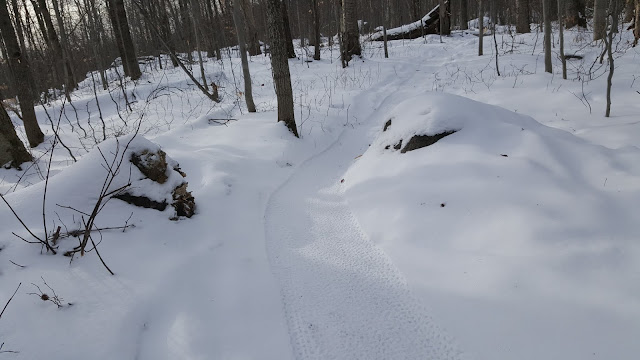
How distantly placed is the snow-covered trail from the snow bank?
6.3 inches

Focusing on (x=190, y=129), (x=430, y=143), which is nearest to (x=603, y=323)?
(x=430, y=143)

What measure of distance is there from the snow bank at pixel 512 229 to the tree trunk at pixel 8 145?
6125mm

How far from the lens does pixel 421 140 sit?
13.4ft

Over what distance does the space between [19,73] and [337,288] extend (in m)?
9.21

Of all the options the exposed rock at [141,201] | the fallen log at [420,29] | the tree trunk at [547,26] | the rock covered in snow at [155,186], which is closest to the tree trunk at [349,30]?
the fallen log at [420,29]

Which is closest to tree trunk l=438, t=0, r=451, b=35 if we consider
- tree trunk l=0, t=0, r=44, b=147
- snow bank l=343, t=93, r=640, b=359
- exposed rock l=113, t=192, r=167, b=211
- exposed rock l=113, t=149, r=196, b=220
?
snow bank l=343, t=93, r=640, b=359

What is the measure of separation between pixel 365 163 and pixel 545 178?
2.10 m

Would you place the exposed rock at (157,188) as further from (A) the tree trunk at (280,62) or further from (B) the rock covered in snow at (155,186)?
(A) the tree trunk at (280,62)

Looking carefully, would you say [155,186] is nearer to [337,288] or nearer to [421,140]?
[337,288]

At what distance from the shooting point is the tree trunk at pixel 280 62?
18.0 feet

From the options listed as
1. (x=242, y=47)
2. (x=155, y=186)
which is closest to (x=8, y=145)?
(x=242, y=47)

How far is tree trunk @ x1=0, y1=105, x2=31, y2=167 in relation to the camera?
6007 mm

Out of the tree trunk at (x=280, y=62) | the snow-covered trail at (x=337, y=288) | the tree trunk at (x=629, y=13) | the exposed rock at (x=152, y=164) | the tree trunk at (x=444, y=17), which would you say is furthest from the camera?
the tree trunk at (x=444, y=17)

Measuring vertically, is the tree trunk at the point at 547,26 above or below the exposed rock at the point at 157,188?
above
